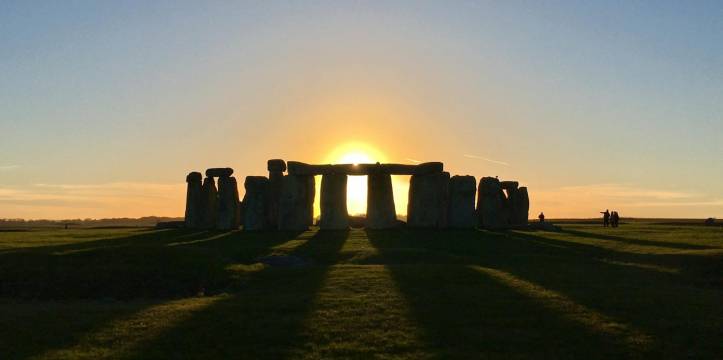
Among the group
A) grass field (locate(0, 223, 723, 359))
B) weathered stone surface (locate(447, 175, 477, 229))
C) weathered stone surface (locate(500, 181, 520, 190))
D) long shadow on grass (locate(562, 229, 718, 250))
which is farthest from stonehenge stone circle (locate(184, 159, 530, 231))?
grass field (locate(0, 223, 723, 359))

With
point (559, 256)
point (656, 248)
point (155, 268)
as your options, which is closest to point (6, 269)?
point (155, 268)

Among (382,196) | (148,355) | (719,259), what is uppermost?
(382,196)

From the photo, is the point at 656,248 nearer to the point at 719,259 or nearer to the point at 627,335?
the point at 719,259

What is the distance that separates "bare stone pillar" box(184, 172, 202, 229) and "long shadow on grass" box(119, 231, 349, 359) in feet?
105

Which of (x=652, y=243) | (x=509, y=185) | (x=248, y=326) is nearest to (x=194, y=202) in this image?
(x=509, y=185)

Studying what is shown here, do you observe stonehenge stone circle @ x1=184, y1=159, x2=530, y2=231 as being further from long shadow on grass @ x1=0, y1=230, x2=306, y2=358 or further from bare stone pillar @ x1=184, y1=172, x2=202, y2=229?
long shadow on grass @ x1=0, y1=230, x2=306, y2=358

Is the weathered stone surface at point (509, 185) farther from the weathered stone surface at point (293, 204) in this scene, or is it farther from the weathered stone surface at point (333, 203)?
the weathered stone surface at point (293, 204)

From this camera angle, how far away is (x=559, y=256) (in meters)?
32.4

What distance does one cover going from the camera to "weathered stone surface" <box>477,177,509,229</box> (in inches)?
2089

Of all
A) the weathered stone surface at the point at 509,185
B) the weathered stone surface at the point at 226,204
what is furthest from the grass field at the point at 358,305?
the weathered stone surface at the point at 509,185

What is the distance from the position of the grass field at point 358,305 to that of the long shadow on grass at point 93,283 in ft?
0.21

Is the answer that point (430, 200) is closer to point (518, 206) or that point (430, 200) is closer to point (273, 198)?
point (518, 206)

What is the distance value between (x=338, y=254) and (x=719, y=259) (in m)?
15.8

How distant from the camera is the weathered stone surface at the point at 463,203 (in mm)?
50562
